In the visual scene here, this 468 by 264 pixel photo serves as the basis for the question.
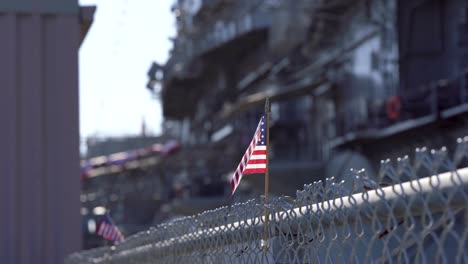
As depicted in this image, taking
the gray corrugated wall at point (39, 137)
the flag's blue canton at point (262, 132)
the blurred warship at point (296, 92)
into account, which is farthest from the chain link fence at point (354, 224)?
the blurred warship at point (296, 92)

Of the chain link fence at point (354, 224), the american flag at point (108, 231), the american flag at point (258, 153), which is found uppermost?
the american flag at point (258, 153)

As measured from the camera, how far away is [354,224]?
13.8 ft

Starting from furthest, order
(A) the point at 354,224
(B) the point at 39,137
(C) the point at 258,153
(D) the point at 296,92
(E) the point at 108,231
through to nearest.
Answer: (D) the point at 296,92
(E) the point at 108,231
(B) the point at 39,137
(C) the point at 258,153
(A) the point at 354,224

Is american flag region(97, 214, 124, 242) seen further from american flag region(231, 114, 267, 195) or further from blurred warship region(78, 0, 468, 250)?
blurred warship region(78, 0, 468, 250)

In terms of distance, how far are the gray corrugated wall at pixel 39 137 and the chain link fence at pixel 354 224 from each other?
318 cm

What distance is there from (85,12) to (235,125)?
50846 millimetres

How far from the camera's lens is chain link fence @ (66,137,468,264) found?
3.34 meters

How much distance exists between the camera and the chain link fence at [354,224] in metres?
3.34

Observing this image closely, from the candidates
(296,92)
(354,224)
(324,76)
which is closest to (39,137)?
(354,224)

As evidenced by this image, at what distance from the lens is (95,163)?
72.4 m

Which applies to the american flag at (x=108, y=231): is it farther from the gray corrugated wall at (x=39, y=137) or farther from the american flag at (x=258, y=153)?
the american flag at (x=258, y=153)

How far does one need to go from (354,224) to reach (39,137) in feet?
20.7

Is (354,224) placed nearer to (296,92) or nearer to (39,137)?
(39,137)

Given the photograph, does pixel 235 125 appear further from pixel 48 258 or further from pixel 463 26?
pixel 48 258
